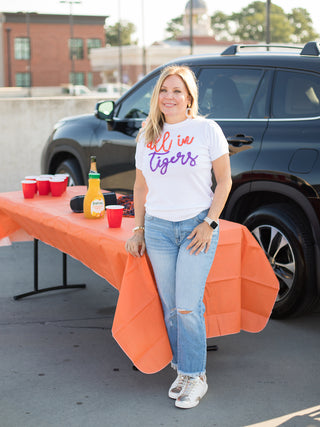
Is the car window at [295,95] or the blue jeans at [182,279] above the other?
the car window at [295,95]

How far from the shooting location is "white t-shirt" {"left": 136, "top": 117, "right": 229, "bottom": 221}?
354cm

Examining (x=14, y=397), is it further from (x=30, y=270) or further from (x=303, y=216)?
(x=30, y=270)

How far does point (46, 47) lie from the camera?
3167 inches

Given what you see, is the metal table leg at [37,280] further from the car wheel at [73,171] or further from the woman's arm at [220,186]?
the woman's arm at [220,186]

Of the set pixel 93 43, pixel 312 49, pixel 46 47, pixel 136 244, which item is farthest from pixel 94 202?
pixel 93 43

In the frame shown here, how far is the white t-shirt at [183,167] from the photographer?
354cm

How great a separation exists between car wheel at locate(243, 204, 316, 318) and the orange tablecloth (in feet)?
2.50

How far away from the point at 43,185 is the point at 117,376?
188 cm

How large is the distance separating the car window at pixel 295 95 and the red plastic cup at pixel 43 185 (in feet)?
6.23

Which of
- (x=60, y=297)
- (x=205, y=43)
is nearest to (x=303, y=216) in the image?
(x=60, y=297)

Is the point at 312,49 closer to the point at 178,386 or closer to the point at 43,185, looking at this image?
the point at 43,185

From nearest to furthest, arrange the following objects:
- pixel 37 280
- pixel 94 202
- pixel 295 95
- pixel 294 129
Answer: pixel 94 202 < pixel 294 129 < pixel 295 95 < pixel 37 280

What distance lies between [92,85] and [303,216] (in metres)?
80.3

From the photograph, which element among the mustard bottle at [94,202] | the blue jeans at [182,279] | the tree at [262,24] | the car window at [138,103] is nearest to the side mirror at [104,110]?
the car window at [138,103]
